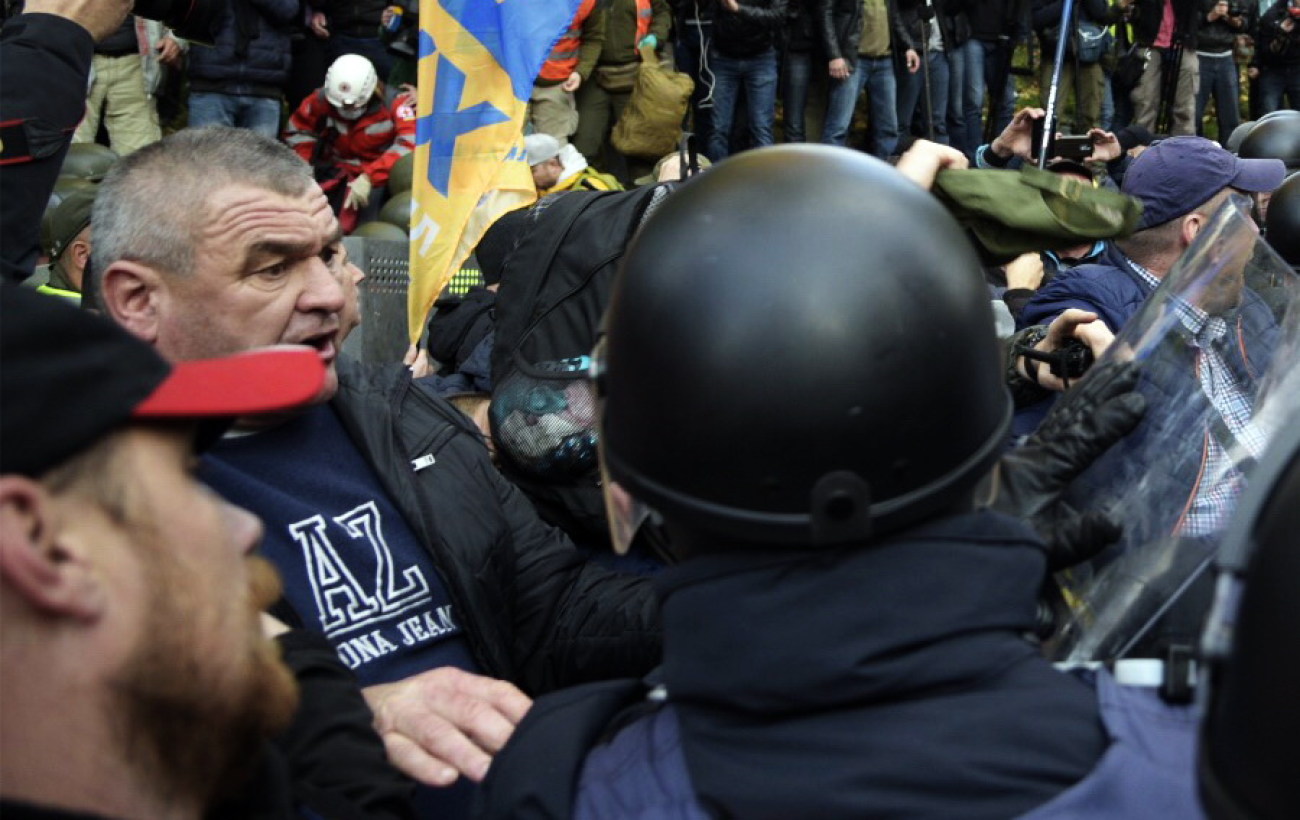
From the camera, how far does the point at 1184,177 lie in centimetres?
530

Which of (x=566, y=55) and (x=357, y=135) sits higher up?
(x=566, y=55)

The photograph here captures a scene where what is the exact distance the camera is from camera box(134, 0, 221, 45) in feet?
9.87

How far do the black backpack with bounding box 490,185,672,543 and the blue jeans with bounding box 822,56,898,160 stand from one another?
8.39 meters

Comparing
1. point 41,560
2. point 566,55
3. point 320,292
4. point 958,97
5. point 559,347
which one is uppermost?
point 41,560

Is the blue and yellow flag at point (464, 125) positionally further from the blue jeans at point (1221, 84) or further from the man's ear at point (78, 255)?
the blue jeans at point (1221, 84)

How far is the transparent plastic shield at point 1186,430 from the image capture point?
1.77 metres

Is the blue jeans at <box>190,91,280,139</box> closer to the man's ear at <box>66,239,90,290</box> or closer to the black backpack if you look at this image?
the man's ear at <box>66,239,90,290</box>

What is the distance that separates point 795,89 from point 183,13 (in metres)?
8.54

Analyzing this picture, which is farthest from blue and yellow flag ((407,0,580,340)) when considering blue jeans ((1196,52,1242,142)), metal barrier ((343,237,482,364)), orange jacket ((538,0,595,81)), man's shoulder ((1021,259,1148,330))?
blue jeans ((1196,52,1242,142))

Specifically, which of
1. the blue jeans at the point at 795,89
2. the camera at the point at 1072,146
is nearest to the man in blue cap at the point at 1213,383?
the camera at the point at 1072,146

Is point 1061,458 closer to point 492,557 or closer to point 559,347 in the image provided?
point 492,557

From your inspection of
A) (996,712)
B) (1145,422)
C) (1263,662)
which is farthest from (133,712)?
(1145,422)

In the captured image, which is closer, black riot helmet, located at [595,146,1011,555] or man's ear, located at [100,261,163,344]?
black riot helmet, located at [595,146,1011,555]

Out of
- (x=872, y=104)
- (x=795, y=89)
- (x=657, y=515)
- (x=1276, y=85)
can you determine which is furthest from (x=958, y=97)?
(x=657, y=515)
